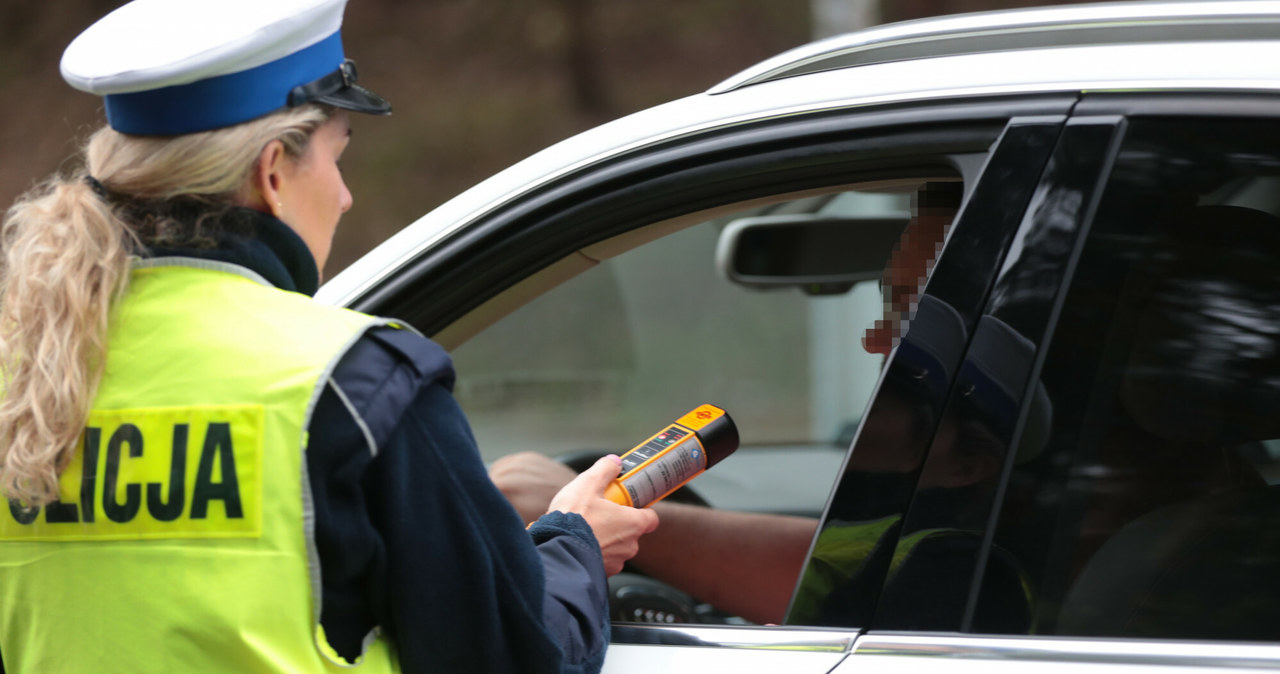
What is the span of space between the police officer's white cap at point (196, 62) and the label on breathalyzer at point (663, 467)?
58cm

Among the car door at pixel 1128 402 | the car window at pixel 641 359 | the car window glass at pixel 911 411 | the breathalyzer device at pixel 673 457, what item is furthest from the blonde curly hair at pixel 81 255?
the car window at pixel 641 359

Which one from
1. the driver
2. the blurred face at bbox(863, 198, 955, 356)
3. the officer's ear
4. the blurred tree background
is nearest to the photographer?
the officer's ear

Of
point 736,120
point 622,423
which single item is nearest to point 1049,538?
point 736,120

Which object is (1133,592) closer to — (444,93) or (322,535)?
(322,535)

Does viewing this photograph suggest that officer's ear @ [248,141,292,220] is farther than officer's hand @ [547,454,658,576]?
No

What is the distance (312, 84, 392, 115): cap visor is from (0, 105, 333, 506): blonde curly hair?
0.8 inches

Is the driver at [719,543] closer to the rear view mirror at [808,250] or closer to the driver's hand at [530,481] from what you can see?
the driver's hand at [530,481]

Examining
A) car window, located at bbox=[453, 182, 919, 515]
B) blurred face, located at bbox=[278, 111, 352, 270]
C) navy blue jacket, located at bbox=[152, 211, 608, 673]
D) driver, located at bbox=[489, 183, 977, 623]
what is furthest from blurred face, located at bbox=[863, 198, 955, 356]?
car window, located at bbox=[453, 182, 919, 515]

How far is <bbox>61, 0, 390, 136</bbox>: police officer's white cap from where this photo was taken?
1.12 m

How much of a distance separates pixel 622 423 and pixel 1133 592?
7022 millimetres

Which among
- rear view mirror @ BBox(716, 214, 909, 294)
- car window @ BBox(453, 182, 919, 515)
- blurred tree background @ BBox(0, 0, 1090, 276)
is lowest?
car window @ BBox(453, 182, 919, 515)

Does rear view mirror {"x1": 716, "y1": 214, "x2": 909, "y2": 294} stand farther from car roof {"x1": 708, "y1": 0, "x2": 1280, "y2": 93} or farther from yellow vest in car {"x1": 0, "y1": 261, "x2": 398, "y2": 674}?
yellow vest in car {"x1": 0, "y1": 261, "x2": 398, "y2": 674}

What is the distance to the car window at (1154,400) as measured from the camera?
119 centimetres

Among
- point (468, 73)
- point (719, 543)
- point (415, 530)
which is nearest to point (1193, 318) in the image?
point (415, 530)
